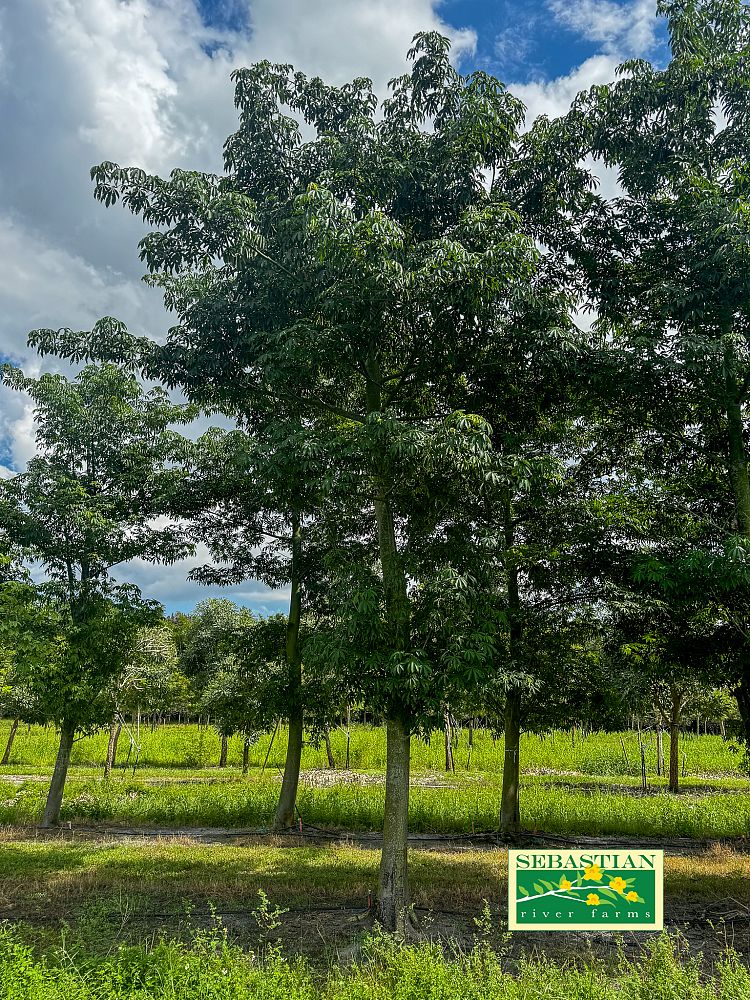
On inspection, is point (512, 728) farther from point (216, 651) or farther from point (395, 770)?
point (216, 651)

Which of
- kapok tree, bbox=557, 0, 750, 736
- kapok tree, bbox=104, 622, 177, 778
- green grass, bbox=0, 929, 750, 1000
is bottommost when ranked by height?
green grass, bbox=0, 929, 750, 1000

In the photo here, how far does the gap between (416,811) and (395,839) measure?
8.80 metres

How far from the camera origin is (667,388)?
33.9ft

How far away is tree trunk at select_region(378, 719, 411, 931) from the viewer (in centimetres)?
820

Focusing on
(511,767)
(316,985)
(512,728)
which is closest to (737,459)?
(512,728)

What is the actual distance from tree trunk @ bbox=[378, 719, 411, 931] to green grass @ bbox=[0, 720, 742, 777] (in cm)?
2291

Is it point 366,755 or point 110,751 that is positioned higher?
point 366,755

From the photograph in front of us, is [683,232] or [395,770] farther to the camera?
[683,232]

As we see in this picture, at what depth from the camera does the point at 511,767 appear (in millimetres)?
14508

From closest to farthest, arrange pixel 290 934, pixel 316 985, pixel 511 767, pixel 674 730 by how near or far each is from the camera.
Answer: pixel 316 985
pixel 290 934
pixel 511 767
pixel 674 730

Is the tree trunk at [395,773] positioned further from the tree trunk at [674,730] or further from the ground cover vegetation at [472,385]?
the tree trunk at [674,730]

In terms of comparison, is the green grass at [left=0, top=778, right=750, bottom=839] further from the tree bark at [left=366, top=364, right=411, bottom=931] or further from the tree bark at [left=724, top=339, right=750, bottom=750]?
the tree bark at [left=724, top=339, right=750, bottom=750]

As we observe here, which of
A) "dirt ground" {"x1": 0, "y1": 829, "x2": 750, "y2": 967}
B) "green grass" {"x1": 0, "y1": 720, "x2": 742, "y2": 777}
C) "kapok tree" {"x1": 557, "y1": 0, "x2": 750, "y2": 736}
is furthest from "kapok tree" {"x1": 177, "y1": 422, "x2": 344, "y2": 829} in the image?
"green grass" {"x1": 0, "y1": 720, "x2": 742, "y2": 777}

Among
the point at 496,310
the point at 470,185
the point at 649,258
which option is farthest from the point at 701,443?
the point at 470,185
